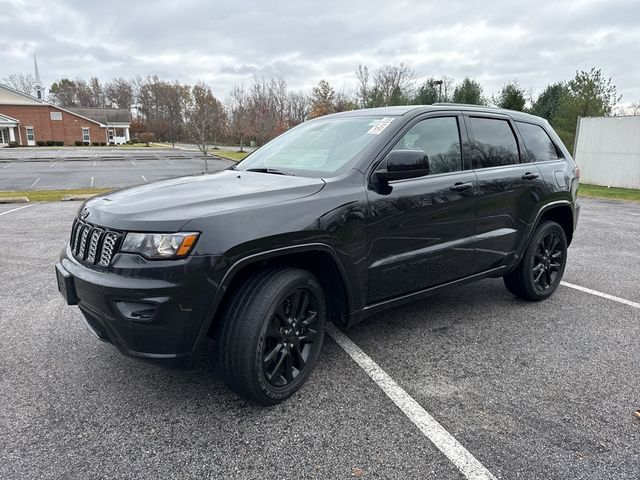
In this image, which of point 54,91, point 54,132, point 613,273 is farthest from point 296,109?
point 54,91

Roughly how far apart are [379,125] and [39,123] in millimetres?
68098

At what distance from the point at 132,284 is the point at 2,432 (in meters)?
1.15

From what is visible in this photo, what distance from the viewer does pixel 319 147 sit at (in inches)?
141

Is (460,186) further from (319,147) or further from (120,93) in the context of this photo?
(120,93)

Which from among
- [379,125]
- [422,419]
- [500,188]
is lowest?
[422,419]

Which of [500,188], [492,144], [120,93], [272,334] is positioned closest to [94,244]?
[272,334]

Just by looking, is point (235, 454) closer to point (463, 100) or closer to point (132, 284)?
point (132, 284)

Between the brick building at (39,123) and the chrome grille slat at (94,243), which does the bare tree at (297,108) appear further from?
the chrome grille slat at (94,243)

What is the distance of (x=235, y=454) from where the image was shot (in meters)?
2.34

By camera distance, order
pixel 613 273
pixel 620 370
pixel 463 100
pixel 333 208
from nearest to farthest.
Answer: pixel 333 208, pixel 620 370, pixel 613 273, pixel 463 100

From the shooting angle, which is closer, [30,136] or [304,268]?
[304,268]

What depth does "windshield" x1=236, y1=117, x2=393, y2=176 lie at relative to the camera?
328 centimetres

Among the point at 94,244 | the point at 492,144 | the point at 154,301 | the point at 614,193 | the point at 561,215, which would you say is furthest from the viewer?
the point at 614,193

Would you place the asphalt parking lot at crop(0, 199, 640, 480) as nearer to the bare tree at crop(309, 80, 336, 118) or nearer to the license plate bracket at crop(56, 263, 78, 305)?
the license plate bracket at crop(56, 263, 78, 305)
